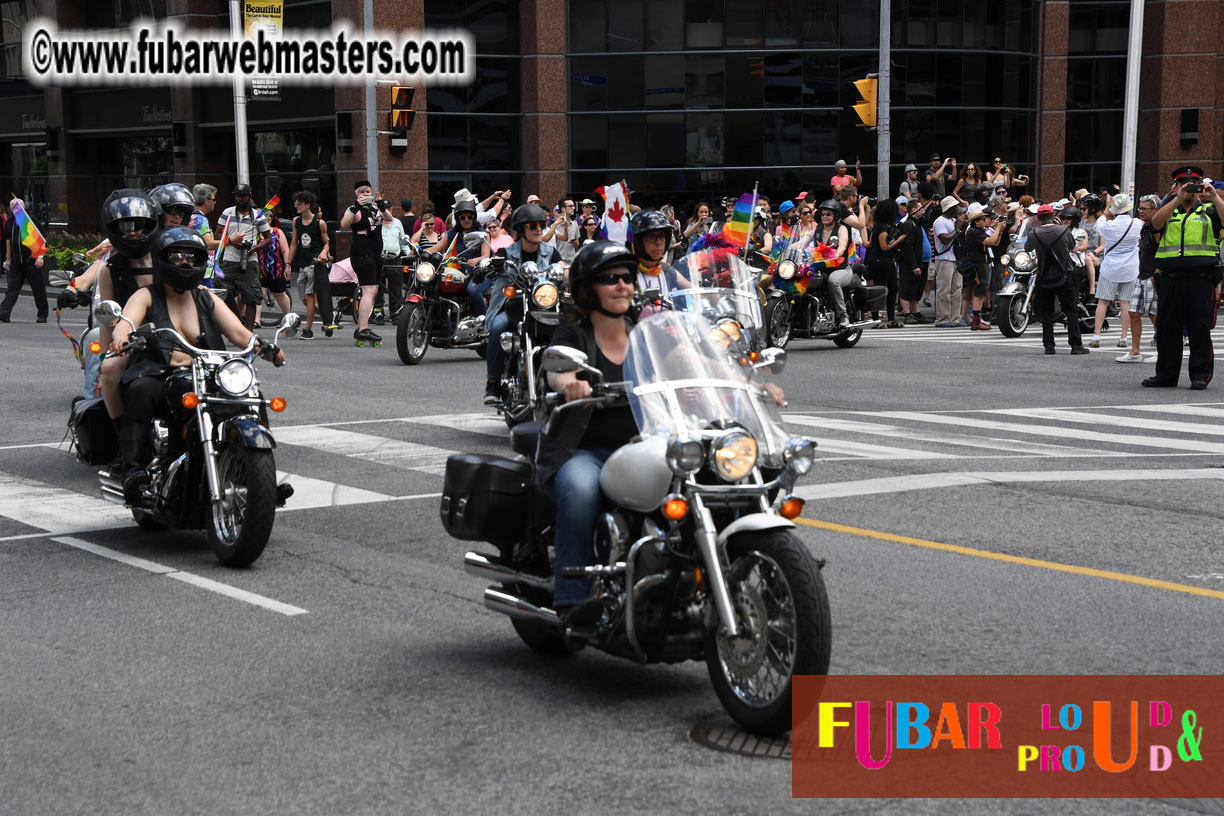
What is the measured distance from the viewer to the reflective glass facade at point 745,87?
36.5 metres

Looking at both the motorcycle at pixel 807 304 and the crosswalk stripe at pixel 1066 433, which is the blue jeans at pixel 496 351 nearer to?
the crosswalk stripe at pixel 1066 433

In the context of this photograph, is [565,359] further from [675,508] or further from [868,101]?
[868,101]

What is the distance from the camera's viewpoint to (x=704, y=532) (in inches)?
204

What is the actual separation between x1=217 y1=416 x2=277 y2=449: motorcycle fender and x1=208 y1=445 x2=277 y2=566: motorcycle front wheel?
3 cm

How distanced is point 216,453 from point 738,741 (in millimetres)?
4001

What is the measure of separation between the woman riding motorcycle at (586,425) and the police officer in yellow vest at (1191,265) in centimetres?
1057

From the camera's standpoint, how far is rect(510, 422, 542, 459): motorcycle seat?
6094mm

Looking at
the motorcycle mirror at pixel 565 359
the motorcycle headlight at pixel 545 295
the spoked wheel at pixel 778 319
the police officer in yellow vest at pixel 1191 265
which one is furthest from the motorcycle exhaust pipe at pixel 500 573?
the spoked wheel at pixel 778 319

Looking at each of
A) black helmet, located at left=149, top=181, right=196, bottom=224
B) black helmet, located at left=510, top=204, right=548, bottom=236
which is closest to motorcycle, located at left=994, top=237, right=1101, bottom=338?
black helmet, located at left=510, top=204, right=548, bottom=236

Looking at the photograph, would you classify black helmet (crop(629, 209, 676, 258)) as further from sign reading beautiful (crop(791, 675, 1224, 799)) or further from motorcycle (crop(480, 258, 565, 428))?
sign reading beautiful (crop(791, 675, 1224, 799))

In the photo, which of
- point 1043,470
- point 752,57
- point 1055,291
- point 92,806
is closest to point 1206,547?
point 1043,470

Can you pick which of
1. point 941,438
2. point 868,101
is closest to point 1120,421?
point 941,438

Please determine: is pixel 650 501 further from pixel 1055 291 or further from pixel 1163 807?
pixel 1055 291

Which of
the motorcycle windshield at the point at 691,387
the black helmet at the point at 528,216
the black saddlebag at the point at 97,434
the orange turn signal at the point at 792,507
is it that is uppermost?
the black helmet at the point at 528,216
